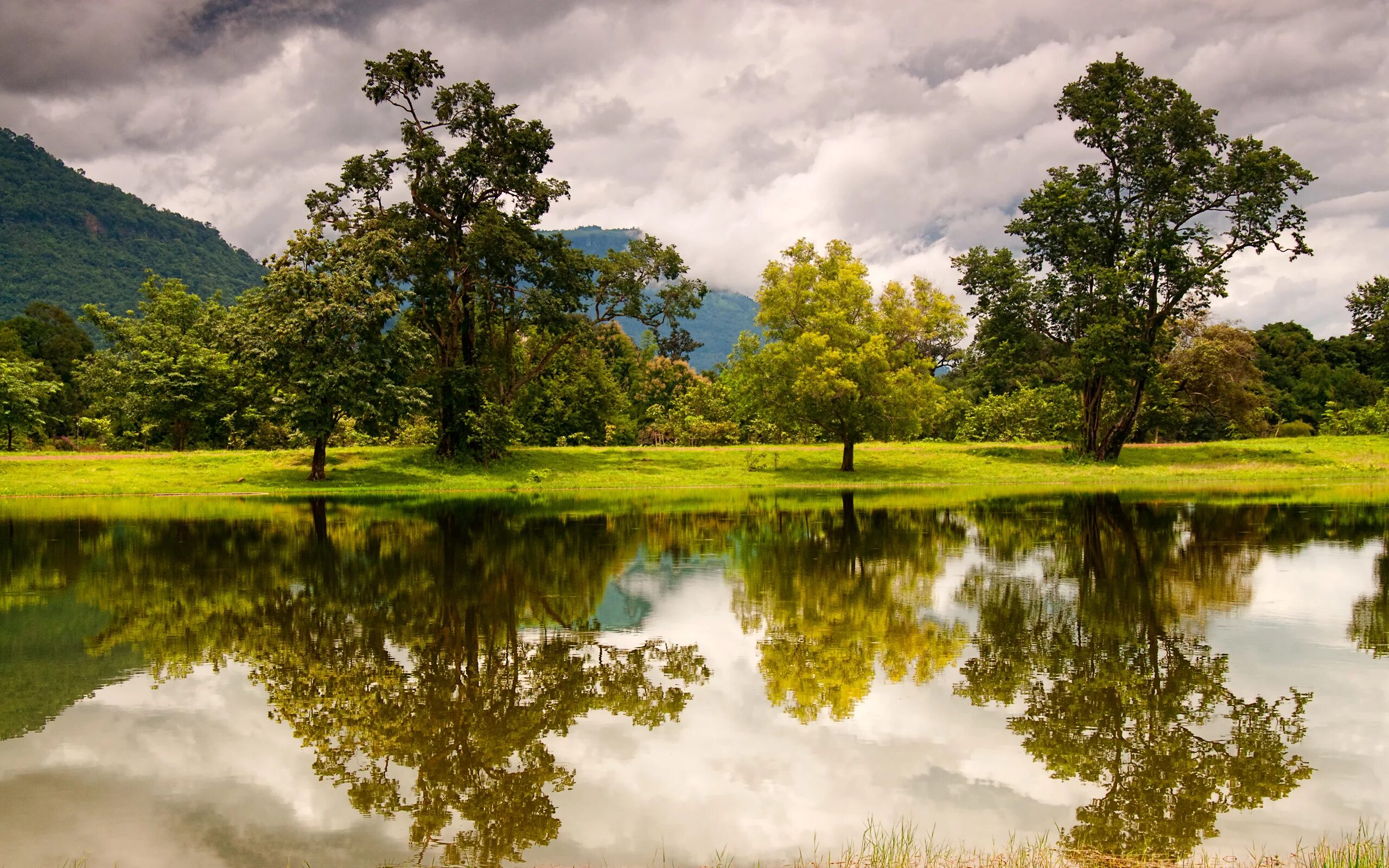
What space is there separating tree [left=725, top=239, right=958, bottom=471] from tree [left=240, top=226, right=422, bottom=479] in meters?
18.4

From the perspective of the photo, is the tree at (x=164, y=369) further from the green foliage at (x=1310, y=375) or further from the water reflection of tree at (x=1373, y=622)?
the green foliage at (x=1310, y=375)

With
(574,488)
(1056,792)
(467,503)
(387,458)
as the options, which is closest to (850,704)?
(1056,792)

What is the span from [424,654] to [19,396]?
176ft

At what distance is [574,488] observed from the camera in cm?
4431

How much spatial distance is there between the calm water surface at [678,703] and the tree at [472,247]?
27555 millimetres

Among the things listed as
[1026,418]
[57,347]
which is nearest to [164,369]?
[57,347]

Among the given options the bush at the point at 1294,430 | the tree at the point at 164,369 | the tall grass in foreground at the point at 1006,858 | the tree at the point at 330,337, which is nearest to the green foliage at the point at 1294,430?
the bush at the point at 1294,430

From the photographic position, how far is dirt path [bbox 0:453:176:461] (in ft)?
149

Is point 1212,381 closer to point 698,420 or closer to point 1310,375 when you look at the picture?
point 1310,375

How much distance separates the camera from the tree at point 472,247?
46.0 m

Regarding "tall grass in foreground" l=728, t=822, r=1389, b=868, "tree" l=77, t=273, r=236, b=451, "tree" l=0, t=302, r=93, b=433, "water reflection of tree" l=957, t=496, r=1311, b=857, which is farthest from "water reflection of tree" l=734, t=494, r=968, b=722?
"tree" l=0, t=302, r=93, b=433

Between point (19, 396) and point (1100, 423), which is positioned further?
point (1100, 423)

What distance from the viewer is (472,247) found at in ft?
150

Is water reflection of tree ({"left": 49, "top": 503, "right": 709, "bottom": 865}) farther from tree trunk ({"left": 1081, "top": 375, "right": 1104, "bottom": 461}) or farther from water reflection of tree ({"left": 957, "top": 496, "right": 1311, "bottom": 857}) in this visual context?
tree trunk ({"left": 1081, "top": 375, "right": 1104, "bottom": 461})
